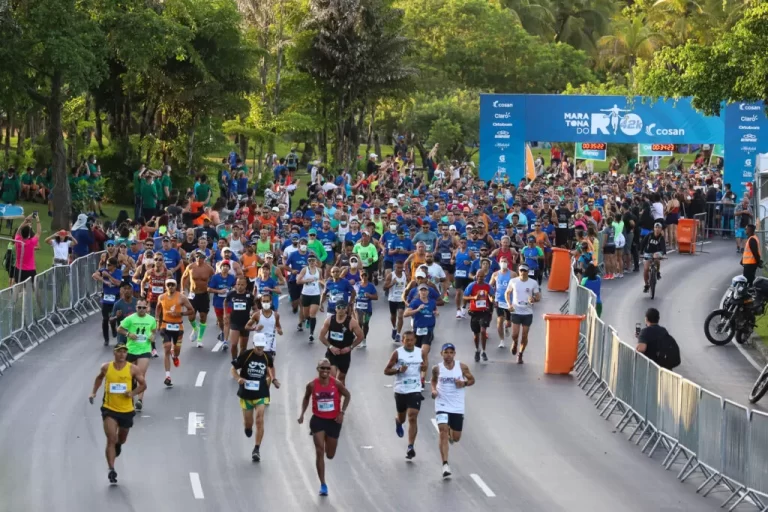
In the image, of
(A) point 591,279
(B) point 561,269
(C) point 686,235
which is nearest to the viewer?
(A) point 591,279

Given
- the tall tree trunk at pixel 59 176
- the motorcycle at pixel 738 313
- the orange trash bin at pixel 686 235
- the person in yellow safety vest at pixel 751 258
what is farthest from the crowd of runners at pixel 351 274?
the motorcycle at pixel 738 313

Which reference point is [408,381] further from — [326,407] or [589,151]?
[589,151]

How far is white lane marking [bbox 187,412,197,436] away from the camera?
1859cm

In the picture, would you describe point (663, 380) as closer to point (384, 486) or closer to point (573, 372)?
point (384, 486)

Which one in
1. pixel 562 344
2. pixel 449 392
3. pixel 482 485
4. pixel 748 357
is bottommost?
pixel 482 485

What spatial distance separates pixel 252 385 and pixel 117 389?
5.48ft

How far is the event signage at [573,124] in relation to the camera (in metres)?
48.0

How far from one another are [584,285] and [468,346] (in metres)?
3.23

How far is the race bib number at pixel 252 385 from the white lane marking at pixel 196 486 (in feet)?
4.03

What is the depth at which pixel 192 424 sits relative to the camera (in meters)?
19.0

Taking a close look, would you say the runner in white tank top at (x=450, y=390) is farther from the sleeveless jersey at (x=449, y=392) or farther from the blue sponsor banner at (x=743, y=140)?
the blue sponsor banner at (x=743, y=140)

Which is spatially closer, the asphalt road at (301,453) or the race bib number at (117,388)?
the asphalt road at (301,453)

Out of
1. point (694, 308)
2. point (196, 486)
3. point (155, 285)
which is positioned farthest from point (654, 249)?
point (196, 486)

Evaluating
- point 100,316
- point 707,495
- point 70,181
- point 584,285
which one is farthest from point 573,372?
point 70,181
